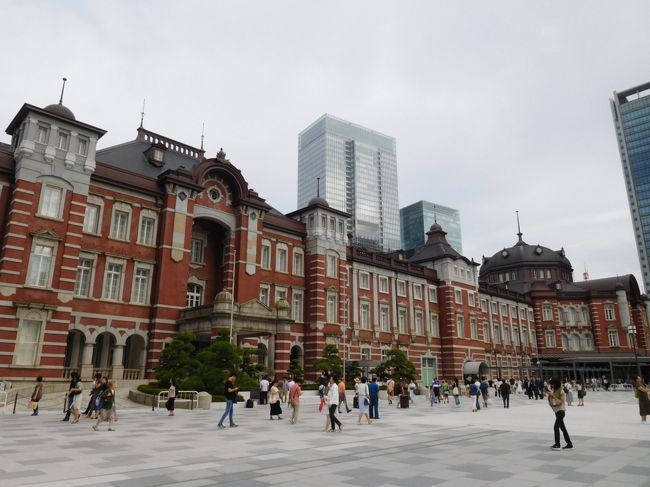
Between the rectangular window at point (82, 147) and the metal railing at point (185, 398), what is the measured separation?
14969mm

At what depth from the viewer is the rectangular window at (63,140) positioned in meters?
27.3

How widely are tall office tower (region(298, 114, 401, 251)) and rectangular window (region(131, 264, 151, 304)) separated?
108530mm

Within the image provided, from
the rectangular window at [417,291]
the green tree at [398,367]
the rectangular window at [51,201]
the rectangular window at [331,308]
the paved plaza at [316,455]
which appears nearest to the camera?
the paved plaza at [316,455]

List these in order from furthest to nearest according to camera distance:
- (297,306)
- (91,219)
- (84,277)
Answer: (297,306) → (91,219) → (84,277)

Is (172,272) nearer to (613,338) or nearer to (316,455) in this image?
(316,455)

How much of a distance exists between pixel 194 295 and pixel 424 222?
441 feet

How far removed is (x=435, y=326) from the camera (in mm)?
52562

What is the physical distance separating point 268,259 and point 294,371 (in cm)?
914

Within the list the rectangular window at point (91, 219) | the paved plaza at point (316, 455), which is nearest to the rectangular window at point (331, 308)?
the rectangular window at point (91, 219)

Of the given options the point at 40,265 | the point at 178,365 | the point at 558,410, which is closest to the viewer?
the point at 558,410

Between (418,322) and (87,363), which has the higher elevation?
(418,322)

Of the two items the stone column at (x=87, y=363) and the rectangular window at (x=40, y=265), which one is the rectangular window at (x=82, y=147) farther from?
the stone column at (x=87, y=363)

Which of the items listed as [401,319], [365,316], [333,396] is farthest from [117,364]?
[401,319]

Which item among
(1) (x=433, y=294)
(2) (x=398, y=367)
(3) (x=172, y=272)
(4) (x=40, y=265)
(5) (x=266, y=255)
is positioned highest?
(5) (x=266, y=255)
